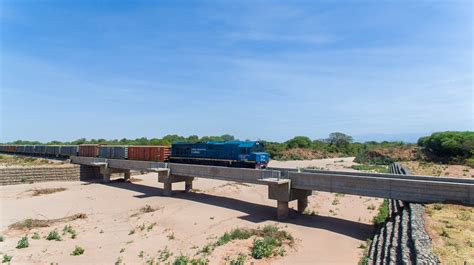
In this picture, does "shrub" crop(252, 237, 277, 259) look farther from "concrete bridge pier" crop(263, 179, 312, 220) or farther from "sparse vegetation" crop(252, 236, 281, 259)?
"concrete bridge pier" crop(263, 179, 312, 220)

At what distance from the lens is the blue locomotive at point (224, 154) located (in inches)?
1196

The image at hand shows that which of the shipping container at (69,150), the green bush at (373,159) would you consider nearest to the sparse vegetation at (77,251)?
the shipping container at (69,150)

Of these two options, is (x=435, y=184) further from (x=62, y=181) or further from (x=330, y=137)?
(x=330, y=137)

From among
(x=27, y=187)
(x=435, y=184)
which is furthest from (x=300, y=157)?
(x=435, y=184)

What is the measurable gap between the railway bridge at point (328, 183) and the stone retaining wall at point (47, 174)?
1446cm

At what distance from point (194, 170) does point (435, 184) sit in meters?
19.6

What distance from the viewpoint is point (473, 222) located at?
14336mm

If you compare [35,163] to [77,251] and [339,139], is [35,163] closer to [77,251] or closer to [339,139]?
[77,251]

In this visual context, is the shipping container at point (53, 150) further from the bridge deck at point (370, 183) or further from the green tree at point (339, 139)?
the green tree at point (339, 139)

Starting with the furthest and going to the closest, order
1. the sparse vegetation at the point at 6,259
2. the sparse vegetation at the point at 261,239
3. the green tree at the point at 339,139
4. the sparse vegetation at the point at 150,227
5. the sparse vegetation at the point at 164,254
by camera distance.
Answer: the green tree at the point at 339,139 < the sparse vegetation at the point at 150,227 < the sparse vegetation at the point at 261,239 < the sparse vegetation at the point at 164,254 < the sparse vegetation at the point at 6,259

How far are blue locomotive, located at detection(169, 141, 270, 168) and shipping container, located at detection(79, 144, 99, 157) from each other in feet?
55.1

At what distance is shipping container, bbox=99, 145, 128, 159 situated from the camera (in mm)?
43938

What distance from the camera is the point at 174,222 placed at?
77.0 feet

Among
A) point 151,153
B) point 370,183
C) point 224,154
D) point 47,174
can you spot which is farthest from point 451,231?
point 47,174
